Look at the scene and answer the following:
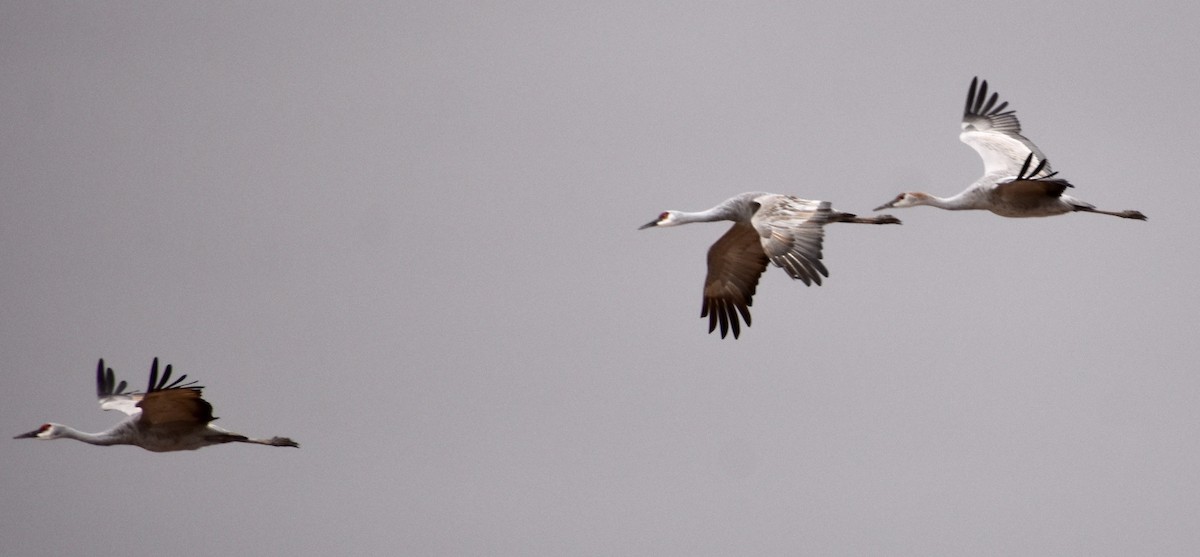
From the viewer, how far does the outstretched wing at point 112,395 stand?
75.9 ft

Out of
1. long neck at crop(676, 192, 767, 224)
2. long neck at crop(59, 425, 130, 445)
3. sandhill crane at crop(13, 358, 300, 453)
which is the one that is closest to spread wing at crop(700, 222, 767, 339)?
long neck at crop(676, 192, 767, 224)

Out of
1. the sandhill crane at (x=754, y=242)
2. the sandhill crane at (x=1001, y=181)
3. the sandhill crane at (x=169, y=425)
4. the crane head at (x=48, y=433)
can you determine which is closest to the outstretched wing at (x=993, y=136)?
the sandhill crane at (x=1001, y=181)

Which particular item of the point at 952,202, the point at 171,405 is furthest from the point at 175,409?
the point at 952,202

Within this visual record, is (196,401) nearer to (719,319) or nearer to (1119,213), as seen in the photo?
(719,319)

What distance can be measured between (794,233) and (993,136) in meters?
6.18

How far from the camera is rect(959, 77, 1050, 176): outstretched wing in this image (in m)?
23.6

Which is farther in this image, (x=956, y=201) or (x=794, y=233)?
(x=956, y=201)

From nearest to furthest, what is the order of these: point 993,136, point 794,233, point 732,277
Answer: point 794,233, point 732,277, point 993,136

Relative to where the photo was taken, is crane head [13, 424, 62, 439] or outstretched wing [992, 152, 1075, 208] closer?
outstretched wing [992, 152, 1075, 208]

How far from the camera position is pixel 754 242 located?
73.3ft

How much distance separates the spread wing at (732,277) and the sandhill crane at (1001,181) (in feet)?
6.62

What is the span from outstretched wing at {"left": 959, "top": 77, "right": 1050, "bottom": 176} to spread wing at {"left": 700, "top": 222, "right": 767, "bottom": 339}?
3721mm

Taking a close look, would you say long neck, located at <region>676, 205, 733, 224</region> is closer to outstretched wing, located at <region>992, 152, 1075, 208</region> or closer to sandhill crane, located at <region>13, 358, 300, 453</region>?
outstretched wing, located at <region>992, 152, 1075, 208</region>

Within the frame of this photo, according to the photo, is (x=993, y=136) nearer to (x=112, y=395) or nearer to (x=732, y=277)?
(x=732, y=277)
